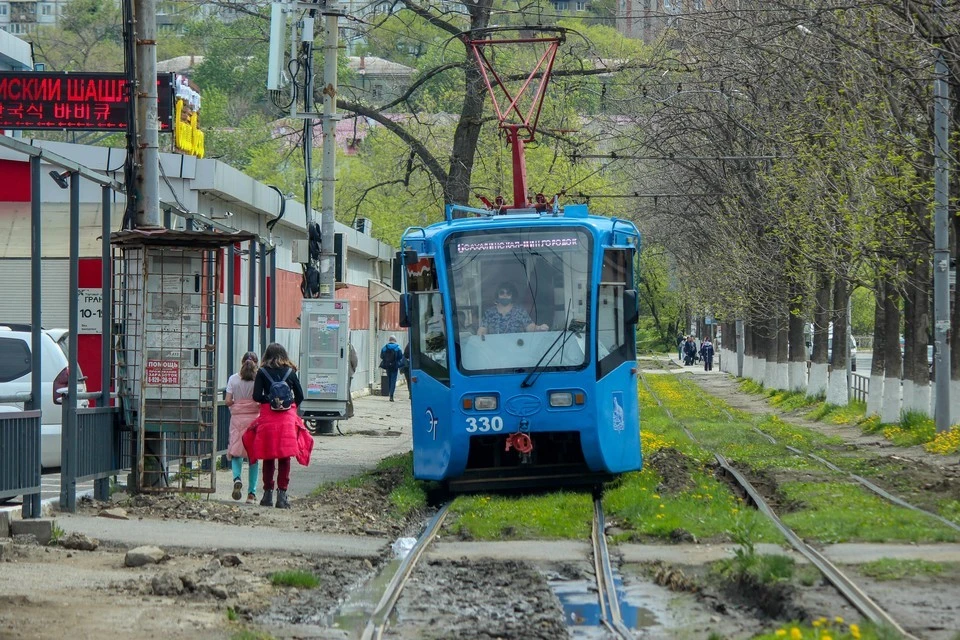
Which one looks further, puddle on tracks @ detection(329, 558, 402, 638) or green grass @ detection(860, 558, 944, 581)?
green grass @ detection(860, 558, 944, 581)

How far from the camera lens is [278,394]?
14414 mm

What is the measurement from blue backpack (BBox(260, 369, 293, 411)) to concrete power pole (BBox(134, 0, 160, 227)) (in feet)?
6.61

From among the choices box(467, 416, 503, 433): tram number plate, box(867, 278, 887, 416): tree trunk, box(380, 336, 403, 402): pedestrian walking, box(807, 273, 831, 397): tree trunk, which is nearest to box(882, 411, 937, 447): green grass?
box(867, 278, 887, 416): tree trunk

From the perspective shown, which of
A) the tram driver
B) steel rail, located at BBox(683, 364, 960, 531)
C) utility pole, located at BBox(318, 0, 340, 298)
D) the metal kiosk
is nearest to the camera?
steel rail, located at BBox(683, 364, 960, 531)

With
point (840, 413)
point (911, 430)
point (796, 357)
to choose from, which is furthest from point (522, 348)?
point (796, 357)

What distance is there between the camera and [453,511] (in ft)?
48.0

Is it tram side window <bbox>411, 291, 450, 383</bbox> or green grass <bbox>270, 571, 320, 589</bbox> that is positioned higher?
tram side window <bbox>411, 291, 450, 383</bbox>

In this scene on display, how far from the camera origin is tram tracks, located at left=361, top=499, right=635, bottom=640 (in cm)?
820

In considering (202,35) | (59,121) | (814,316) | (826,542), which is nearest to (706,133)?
(814,316)

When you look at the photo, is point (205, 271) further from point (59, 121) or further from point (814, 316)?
point (814, 316)

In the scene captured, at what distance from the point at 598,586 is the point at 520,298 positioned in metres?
6.26

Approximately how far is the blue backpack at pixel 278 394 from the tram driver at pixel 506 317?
2.22 metres

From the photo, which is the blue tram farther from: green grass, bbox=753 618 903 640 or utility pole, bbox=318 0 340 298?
utility pole, bbox=318 0 340 298

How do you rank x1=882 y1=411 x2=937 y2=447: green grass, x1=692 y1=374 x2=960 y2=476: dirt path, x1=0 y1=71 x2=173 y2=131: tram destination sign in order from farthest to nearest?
x1=0 y1=71 x2=173 y2=131: tram destination sign → x1=882 y1=411 x2=937 y2=447: green grass → x1=692 y1=374 x2=960 y2=476: dirt path
